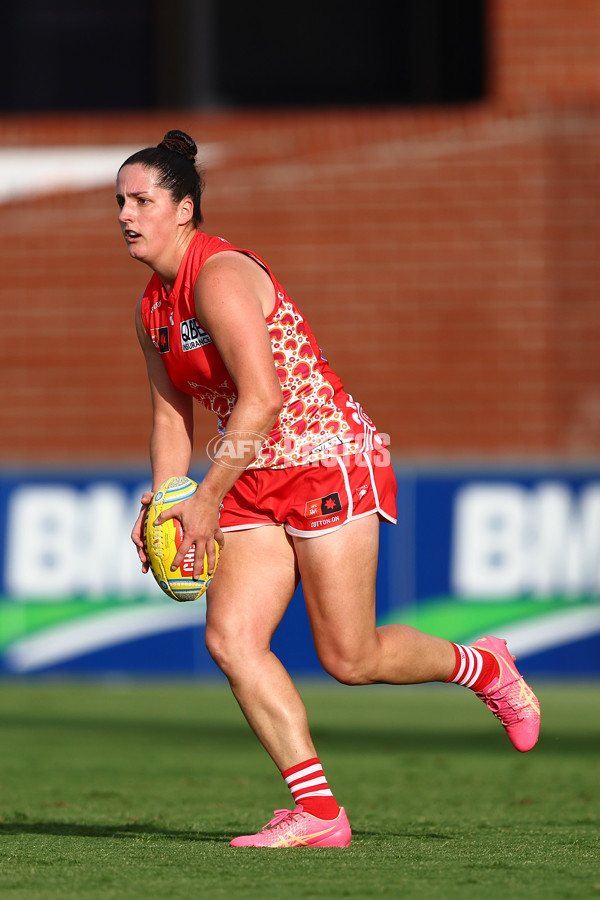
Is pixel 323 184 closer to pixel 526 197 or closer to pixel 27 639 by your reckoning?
pixel 526 197

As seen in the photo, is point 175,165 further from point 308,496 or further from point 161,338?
point 308,496

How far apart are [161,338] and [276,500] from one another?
0.61m

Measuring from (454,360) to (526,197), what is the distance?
172 centimetres

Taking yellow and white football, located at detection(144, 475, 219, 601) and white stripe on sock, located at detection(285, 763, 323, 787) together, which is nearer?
yellow and white football, located at detection(144, 475, 219, 601)

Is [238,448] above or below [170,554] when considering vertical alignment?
above

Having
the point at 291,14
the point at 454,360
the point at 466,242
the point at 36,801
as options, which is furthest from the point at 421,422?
the point at 36,801

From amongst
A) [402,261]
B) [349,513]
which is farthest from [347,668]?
[402,261]

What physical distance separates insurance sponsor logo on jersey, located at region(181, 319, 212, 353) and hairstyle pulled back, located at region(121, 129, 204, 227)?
13.5 inches

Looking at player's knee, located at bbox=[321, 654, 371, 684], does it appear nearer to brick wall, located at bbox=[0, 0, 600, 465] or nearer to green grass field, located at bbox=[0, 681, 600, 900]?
green grass field, located at bbox=[0, 681, 600, 900]

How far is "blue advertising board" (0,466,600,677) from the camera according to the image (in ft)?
32.3

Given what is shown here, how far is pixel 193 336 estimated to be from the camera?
4.11m

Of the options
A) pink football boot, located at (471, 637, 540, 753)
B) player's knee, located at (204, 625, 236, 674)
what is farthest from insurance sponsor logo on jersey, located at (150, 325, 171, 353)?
pink football boot, located at (471, 637, 540, 753)

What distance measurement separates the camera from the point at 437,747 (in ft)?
24.0

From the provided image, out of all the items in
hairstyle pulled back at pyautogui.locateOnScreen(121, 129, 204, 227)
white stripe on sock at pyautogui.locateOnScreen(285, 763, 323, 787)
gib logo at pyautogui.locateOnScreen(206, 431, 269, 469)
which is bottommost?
white stripe on sock at pyautogui.locateOnScreen(285, 763, 323, 787)
